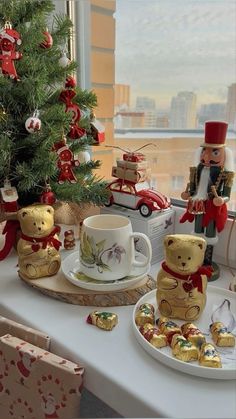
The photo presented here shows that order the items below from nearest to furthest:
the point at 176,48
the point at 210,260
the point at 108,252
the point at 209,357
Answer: the point at 209,357 < the point at 108,252 < the point at 210,260 < the point at 176,48

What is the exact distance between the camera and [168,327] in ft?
1.74

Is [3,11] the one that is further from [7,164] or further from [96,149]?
[96,149]

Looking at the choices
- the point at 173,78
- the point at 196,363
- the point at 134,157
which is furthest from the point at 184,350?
the point at 173,78

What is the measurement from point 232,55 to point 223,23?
69 millimetres

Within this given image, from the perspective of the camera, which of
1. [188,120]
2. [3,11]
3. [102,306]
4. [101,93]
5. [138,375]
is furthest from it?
[101,93]

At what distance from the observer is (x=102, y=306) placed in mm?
621

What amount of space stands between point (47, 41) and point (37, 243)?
16.2 inches

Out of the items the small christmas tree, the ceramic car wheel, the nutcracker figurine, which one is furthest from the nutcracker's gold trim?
the small christmas tree

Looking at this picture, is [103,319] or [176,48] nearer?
[103,319]

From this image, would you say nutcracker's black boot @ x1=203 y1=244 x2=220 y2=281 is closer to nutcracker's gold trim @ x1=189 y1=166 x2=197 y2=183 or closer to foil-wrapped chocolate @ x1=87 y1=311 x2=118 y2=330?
nutcracker's gold trim @ x1=189 y1=166 x2=197 y2=183

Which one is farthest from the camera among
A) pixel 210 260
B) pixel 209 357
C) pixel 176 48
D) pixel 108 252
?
pixel 176 48

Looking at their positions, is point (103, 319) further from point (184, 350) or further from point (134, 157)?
point (134, 157)

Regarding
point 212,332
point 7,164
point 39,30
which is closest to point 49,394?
point 212,332

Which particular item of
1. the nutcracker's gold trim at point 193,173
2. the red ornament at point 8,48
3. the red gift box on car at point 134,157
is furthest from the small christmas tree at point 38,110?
the nutcracker's gold trim at point 193,173
